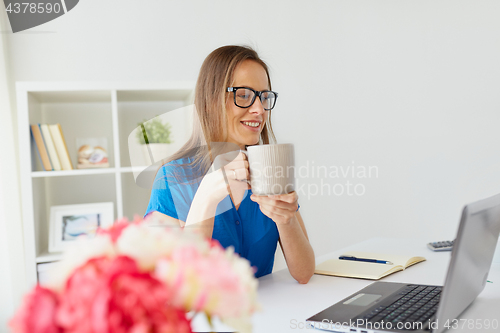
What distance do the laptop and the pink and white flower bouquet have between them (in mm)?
396

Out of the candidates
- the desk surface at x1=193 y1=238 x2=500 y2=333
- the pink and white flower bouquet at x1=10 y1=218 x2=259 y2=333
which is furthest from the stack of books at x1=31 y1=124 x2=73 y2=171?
the pink and white flower bouquet at x1=10 y1=218 x2=259 y2=333

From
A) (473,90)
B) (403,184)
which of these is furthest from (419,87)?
(403,184)

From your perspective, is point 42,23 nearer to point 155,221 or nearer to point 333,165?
point 333,165

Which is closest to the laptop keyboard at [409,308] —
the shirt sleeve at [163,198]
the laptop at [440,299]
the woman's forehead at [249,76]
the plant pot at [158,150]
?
the laptop at [440,299]

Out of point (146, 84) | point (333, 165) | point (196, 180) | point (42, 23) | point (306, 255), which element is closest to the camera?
point (306, 255)

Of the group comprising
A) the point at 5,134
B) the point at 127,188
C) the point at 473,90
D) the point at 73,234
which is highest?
the point at 473,90

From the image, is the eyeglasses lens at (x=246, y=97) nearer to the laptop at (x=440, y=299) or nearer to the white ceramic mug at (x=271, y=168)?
the white ceramic mug at (x=271, y=168)

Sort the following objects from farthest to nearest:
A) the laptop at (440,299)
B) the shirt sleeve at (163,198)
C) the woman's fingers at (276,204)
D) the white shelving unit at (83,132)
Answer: the white shelving unit at (83,132)
the shirt sleeve at (163,198)
the woman's fingers at (276,204)
the laptop at (440,299)

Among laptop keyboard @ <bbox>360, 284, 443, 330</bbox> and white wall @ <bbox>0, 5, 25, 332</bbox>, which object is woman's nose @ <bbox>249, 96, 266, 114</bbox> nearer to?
laptop keyboard @ <bbox>360, 284, 443, 330</bbox>

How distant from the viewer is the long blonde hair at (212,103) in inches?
54.4

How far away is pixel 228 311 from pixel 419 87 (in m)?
2.81

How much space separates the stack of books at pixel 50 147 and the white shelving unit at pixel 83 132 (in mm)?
42

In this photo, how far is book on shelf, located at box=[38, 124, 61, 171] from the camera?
1.94 metres

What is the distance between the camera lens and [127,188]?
2.33 metres
